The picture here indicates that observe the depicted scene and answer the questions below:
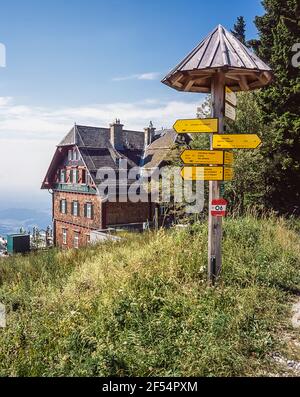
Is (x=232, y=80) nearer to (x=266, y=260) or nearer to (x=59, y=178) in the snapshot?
(x=266, y=260)

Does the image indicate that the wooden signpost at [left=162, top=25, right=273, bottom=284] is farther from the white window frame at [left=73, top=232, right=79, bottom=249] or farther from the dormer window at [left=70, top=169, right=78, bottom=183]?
the white window frame at [left=73, top=232, right=79, bottom=249]

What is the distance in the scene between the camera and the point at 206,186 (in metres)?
17.1

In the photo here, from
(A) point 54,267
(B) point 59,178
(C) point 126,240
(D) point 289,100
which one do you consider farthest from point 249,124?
(B) point 59,178

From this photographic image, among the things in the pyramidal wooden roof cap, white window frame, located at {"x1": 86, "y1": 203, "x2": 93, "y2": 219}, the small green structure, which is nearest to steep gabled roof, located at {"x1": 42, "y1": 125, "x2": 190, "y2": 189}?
white window frame, located at {"x1": 86, "y1": 203, "x2": 93, "y2": 219}

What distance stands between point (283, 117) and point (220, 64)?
9853 mm

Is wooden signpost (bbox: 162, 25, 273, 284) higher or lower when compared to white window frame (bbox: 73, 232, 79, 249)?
higher

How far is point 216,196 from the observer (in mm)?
5625

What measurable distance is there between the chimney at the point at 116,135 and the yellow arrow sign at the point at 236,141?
26.1m

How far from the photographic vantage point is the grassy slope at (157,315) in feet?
11.7

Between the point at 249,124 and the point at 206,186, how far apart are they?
3.57 m

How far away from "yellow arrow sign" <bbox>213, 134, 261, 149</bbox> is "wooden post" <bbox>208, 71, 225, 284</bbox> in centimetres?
13

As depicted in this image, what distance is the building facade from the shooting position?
28141mm

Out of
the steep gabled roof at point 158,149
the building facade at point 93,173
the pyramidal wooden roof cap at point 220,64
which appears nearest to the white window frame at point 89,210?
the building facade at point 93,173
